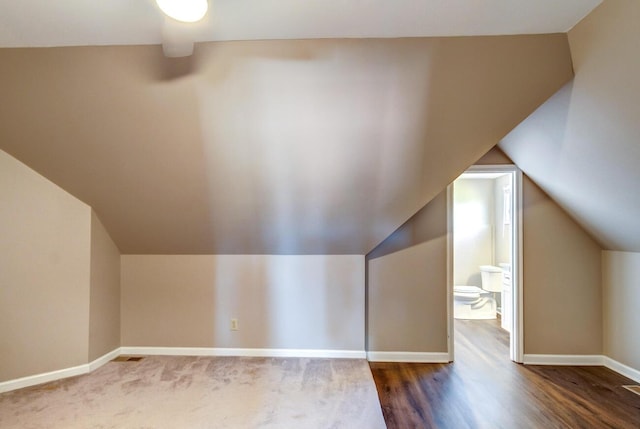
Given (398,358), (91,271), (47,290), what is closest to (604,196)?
(398,358)

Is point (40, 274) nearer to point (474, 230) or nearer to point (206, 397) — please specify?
point (206, 397)

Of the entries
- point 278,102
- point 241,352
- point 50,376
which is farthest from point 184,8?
point 50,376

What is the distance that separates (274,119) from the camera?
2.01 meters

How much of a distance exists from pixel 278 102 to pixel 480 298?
Answer: 421 cm

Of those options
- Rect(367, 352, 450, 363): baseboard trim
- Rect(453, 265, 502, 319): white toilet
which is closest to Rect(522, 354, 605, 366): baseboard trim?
Rect(367, 352, 450, 363): baseboard trim

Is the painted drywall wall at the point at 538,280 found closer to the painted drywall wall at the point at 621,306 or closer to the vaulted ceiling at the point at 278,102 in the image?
the painted drywall wall at the point at 621,306

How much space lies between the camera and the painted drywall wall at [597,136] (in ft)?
5.07

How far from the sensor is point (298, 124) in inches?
79.9

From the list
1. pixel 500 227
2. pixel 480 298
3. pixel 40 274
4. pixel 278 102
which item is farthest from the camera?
pixel 500 227

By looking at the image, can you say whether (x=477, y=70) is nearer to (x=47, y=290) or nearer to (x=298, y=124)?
(x=298, y=124)

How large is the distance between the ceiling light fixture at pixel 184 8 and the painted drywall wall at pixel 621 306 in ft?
12.1

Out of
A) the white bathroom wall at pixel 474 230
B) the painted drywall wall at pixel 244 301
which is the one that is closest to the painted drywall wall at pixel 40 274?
the painted drywall wall at pixel 244 301

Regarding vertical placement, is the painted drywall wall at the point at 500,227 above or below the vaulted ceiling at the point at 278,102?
below

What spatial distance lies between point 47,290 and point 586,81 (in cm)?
410
